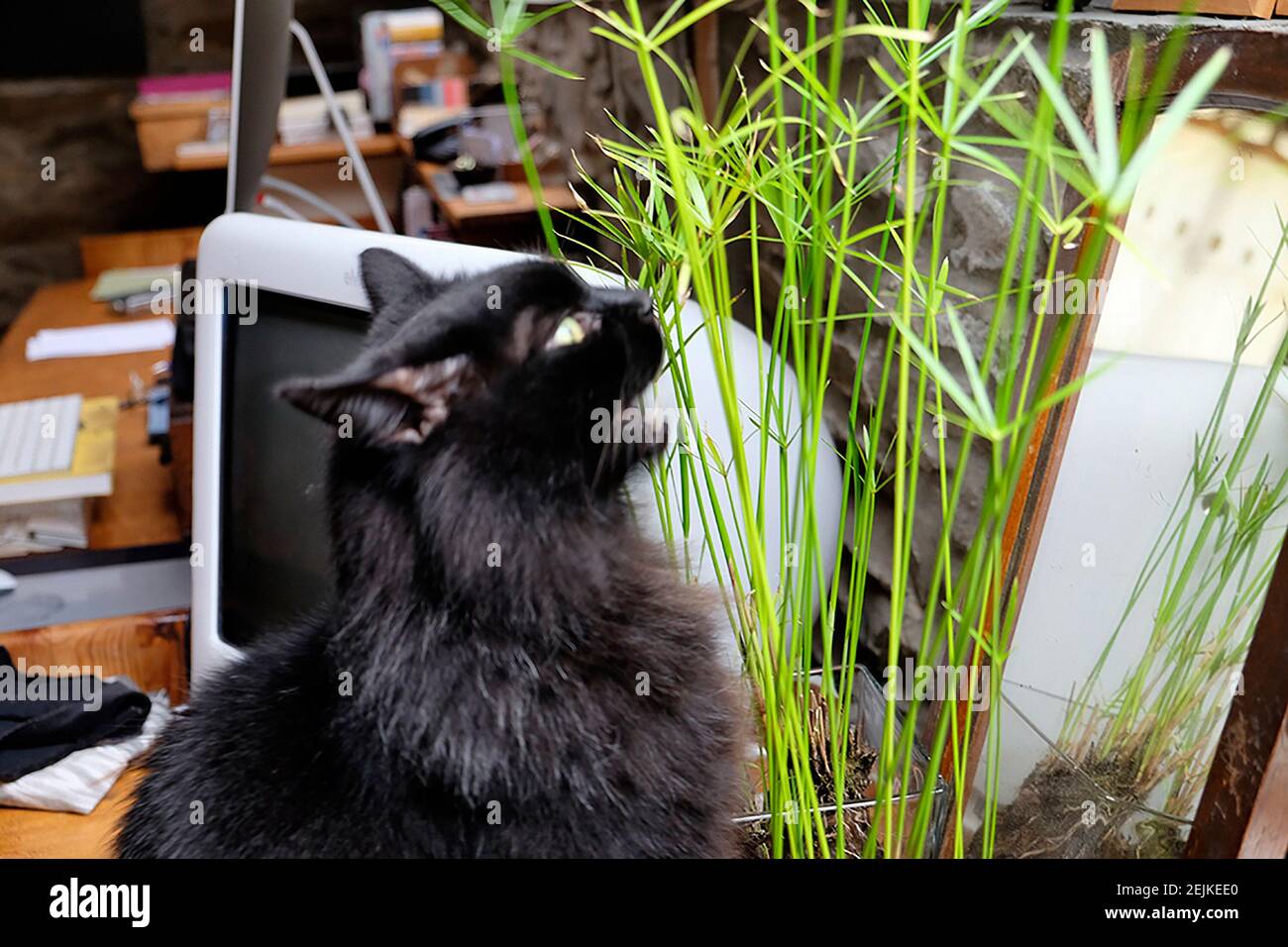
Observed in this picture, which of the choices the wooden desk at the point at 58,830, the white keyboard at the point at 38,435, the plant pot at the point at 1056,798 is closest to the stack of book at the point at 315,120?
the white keyboard at the point at 38,435

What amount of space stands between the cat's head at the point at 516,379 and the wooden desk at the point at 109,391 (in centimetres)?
104

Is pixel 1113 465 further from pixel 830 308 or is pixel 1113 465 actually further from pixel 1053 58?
pixel 1053 58

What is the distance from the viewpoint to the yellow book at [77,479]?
1.51 metres

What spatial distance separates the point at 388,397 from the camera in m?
0.65

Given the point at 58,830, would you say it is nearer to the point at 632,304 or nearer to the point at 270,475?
the point at 270,475

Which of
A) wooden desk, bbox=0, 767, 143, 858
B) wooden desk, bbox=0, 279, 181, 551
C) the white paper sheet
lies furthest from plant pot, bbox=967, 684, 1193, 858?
the white paper sheet

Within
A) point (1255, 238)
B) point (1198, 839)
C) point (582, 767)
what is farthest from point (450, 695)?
point (1255, 238)

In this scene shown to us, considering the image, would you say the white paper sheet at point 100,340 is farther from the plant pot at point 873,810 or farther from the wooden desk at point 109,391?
the plant pot at point 873,810

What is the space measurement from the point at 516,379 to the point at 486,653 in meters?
0.19

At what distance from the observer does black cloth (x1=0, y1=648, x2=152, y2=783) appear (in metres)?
1.13

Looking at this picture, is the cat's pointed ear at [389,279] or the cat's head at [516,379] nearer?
the cat's head at [516,379]

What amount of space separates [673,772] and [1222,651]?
0.42m

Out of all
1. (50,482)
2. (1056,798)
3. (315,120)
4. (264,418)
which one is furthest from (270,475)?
(315,120)

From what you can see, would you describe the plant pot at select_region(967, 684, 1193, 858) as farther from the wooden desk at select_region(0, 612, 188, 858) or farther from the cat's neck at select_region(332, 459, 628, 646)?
the wooden desk at select_region(0, 612, 188, 858)
